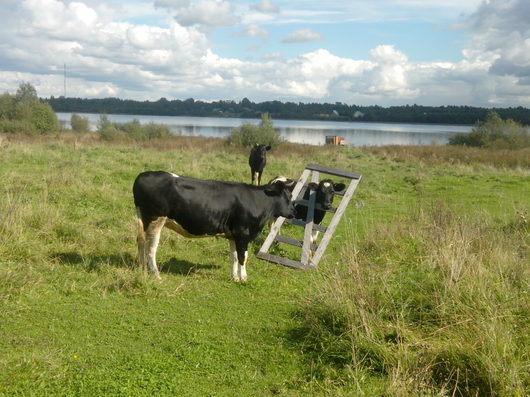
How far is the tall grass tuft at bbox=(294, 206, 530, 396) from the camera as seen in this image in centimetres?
465

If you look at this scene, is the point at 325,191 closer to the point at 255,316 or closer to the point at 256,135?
the point at 255,316

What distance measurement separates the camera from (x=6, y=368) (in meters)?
4.92

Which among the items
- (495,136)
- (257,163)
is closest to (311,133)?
(495,136)

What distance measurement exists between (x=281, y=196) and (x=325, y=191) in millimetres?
1759

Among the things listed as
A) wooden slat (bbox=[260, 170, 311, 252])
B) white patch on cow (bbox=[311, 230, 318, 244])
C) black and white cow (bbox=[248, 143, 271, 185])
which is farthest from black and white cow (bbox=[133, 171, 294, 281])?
black and white cow (bbox=[248, 143, 271, 185])

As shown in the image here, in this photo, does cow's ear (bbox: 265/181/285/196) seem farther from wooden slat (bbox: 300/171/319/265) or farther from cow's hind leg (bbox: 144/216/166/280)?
cow's hind leg (bbox: 144/216/166/280)

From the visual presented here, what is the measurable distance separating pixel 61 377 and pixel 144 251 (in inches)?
132

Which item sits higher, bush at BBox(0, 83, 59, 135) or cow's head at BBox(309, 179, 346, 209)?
bush at BBox(0, 83, 59, 135)

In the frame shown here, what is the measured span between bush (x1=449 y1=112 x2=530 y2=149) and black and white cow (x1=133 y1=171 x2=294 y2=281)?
40.4 m

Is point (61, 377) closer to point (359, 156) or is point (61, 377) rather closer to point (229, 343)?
point (229, 343)

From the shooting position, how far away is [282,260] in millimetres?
9281

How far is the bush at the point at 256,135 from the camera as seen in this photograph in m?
36.2

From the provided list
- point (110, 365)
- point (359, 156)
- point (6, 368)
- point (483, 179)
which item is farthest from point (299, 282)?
point (359, 156)

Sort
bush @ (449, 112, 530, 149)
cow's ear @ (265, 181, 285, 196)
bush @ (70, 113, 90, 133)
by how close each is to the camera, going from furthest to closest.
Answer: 1. bush @ (70, 113, 90, 133)
2. bush @ (449, 112, 530, 149)
3. cow's ear @ (265, 181, 285, 196)
